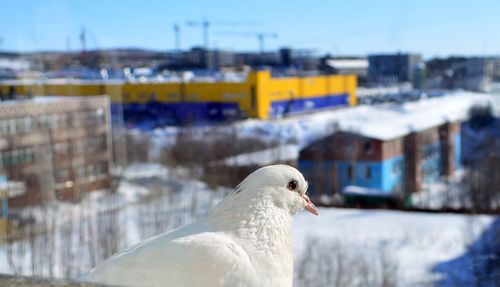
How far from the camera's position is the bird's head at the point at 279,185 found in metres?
0.62

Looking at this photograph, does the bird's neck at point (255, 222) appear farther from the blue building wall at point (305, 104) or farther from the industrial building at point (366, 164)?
the blue building wall at point (305, 104)

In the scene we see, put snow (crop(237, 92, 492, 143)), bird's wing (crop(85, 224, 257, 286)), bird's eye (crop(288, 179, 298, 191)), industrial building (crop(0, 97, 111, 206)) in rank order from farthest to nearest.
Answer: snow (crop(237, 92, 492, 143)), industrial building (crop(0, 97, 111, 206)), bird's eye (crop(288, 179, 298, 191)), bird's wing (crop(85, 224, 257, 286))

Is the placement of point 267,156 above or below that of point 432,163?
above

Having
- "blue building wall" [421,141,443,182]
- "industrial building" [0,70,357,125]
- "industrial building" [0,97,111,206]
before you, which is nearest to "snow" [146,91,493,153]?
"blue building wall" [421,141,443,182]

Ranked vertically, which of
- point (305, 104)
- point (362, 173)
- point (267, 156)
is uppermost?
point (305, 104)

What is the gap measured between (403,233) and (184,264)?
4.20 m

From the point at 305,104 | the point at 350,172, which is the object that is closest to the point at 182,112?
the point at 305,104

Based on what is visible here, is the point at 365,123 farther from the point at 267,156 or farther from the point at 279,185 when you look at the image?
the point at 279,185

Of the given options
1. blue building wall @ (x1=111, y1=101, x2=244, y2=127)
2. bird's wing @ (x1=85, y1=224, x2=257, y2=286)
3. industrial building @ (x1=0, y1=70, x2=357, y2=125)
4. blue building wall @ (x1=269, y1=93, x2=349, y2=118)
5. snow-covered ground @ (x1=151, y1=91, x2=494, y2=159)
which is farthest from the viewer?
blue building wall @ (x1=269, y1=93, x2=349, y2=118)

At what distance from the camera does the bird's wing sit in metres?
0.52

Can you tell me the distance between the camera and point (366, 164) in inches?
251

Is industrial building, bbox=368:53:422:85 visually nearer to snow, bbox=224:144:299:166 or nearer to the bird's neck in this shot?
snow, bbox=224:144:299:166

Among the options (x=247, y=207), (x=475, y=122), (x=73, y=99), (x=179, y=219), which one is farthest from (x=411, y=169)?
(x=247, y=207)

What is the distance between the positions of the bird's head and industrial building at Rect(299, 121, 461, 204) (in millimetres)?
5352
